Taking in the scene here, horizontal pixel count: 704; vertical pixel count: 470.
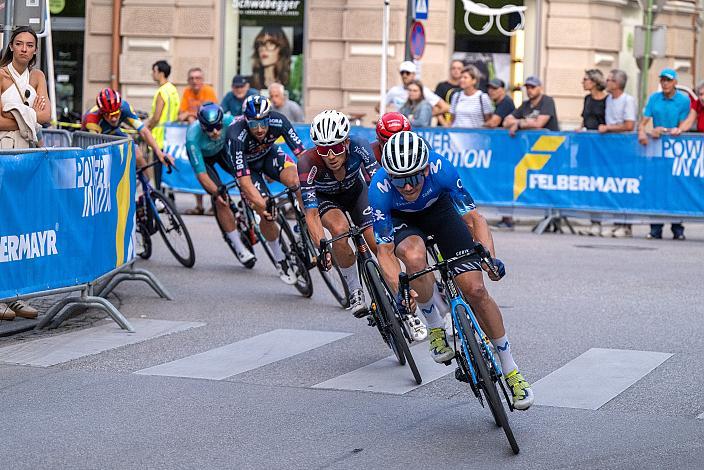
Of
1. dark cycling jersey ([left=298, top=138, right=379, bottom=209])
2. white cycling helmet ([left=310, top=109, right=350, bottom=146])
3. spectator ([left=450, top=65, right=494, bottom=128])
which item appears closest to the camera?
white cycling helmet ([left=310, top=109, right=350, bottom=146])

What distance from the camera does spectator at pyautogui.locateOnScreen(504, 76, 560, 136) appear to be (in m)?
19.4

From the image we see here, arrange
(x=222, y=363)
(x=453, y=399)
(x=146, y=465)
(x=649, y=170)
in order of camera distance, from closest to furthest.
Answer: (x=146, y=465)
(x=453, y=399)
(x=222, y=363)
(x=649, y=170)

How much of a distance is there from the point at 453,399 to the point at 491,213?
506 inches

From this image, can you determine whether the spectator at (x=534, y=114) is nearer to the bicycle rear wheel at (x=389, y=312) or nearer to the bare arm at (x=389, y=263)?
the bicycle rear wheel at (x=389, y=312)

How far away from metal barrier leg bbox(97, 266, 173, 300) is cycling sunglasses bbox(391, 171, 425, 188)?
4624 mm

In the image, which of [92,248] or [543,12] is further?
[543,12]

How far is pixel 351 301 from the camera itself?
32.9 feet

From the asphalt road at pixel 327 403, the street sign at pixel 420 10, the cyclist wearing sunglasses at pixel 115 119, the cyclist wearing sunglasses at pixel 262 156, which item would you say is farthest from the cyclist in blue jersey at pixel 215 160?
the street sign at pixel 420 10

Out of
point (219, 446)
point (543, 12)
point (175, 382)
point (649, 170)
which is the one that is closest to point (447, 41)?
point (543, 12)

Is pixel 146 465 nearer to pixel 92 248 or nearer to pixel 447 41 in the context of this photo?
pixel 92 248

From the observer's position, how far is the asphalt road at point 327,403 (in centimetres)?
689

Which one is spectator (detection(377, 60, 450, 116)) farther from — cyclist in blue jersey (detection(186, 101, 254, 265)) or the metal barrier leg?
the metal barrier leg

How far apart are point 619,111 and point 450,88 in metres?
3.44

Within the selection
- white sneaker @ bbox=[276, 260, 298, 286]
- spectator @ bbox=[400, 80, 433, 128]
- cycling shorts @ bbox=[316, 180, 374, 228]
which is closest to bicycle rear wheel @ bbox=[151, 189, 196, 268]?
white sneaker @ bbox=[276, 260, 298, 286]
